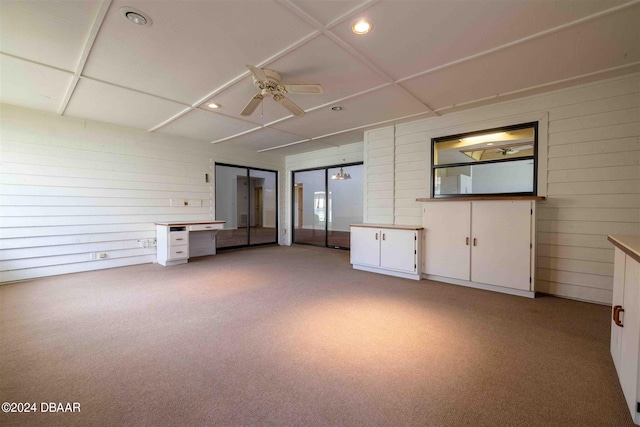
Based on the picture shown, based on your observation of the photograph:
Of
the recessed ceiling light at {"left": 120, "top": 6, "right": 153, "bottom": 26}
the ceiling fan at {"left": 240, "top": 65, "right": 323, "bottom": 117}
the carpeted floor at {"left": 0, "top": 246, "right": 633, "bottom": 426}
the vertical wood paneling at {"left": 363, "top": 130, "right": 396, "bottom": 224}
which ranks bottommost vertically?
the carpeted floor at {"left": 0, "top": 246, "right": 633, "bottom": 426}

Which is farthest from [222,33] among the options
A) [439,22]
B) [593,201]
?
[593,201]

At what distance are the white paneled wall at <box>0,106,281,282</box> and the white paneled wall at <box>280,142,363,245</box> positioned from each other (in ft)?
9.18

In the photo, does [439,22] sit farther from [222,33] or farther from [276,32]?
[222,33]

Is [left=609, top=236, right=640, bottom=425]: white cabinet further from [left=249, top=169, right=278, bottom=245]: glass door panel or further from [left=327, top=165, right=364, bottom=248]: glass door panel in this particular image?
[left=249, top=169, right=278, bottom=245]: glass door panel

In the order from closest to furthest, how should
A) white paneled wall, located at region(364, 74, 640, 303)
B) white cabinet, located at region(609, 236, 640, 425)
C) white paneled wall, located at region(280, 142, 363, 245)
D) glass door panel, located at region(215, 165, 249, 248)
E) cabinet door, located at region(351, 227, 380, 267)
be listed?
white cabinet, located at region(609, 236, 640, 425) < white paneled wall, located at region(364, 74, 640, 303) < cabinet door, located at region(351, 227, 380, 267) < white paneled wall, located at region(280, 142, 363, 245) < glass door panel, located at region(215, 165, 249, 248)

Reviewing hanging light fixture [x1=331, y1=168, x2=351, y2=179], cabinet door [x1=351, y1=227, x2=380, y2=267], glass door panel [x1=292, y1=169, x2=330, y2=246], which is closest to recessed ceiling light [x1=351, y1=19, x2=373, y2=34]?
cabinet door [x1=351, y1=227, x2=380, y2=267]

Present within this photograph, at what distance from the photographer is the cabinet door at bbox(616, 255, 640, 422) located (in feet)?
4.68

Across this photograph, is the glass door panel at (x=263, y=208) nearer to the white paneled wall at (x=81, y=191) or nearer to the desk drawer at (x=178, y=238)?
the white paneled wall at (x=81, y=191)

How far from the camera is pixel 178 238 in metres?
5.25

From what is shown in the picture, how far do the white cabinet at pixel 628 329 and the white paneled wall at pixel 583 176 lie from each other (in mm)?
1726

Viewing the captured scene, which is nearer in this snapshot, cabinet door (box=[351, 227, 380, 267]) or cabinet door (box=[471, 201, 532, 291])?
cabinet door (box=[471, 201, 532, 291])

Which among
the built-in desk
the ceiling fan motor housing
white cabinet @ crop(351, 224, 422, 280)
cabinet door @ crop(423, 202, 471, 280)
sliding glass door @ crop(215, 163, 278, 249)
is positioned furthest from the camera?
sliding glass door @ crop(215, 163, 278, 249)

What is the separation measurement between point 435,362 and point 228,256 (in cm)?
518

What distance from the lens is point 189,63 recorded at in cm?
290
